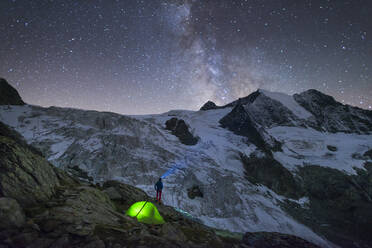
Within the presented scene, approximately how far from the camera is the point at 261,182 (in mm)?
52438

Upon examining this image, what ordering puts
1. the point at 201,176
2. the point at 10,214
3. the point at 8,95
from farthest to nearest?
1. the point at 8,95
2. the point at 201,176
3. the point at 10,214

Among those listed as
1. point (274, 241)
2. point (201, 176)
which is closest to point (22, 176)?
point (274, 241)

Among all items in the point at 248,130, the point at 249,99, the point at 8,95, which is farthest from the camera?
the point at 249,99

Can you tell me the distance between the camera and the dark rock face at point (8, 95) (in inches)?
1915

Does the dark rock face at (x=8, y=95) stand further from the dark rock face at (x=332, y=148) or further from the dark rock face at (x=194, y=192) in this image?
the dark rock face at (x=332, y=148)

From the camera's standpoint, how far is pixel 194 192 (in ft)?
119

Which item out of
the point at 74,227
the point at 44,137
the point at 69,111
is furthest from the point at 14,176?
the point at 69,111

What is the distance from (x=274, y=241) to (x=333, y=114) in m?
136

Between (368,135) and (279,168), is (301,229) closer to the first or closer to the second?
(279,168)

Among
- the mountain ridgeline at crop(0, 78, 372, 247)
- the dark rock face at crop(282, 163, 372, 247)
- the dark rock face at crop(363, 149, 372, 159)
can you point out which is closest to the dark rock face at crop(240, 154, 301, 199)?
the mountain ridgeline at crop(0, 78, 372, 247)

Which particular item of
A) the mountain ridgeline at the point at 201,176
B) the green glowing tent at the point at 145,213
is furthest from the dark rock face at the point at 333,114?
the green glowing tent at the point at 145,213

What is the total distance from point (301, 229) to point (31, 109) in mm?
64803

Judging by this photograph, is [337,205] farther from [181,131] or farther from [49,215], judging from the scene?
[49,215]

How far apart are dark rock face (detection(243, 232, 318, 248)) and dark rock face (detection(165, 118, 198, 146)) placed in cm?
3816
